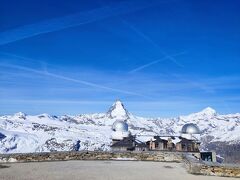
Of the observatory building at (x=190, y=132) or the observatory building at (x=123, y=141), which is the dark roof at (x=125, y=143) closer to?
the observatory building at (x=123, y=141)

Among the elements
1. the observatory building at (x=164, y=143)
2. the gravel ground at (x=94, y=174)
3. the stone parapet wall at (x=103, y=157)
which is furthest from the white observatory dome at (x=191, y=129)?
the gravel ground at (x=94, y=174)

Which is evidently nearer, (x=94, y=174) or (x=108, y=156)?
(x=94, y=174)

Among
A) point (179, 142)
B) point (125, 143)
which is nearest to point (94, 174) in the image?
point (125, 143)

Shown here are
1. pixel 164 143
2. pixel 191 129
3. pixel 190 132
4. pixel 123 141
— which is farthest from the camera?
pixel 191 129

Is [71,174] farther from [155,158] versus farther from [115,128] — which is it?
[115,128]

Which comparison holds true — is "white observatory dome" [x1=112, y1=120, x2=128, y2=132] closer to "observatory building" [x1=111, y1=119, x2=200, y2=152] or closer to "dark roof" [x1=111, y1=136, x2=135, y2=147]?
"observatory building" [x1=111, y1=119, x2=200, y2=152]

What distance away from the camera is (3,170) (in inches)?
939

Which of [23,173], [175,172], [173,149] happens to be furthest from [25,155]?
[173,149]

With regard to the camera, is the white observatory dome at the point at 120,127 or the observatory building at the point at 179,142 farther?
the white observatory dome at the point at 120,127

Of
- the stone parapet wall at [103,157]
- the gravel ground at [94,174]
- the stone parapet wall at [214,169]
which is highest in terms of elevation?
the stone parapet wall at [103,157]

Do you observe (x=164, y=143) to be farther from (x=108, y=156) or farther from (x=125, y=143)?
(x=108, y=156)

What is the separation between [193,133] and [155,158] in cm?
4956

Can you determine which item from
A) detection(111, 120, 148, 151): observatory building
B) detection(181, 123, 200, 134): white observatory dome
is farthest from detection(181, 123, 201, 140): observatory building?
detection(111, 120, 148, 151): observatory building

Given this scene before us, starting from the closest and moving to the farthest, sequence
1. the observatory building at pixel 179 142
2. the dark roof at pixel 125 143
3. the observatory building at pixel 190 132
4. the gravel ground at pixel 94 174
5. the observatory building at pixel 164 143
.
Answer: the gravel ground at pixel 94 174 < the observatory building at pixel 164 143 < the observatory building at pixel 179 142 < the dark roof at pixel 125 143 < the observatory building at pixel 190 132
